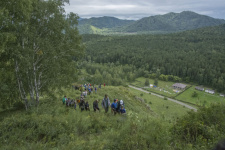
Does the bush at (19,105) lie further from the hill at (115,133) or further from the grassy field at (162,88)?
the grassy field at (162,88)

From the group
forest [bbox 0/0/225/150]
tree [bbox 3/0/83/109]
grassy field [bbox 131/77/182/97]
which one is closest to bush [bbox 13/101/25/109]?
forest [bbox 0/0/225/150]

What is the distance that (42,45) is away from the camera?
11.5 m

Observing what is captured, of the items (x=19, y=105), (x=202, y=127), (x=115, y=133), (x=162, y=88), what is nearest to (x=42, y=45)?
(x=19, y=105)

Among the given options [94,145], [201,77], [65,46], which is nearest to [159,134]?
[94,145]

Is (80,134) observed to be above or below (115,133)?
below

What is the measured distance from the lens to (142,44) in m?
193

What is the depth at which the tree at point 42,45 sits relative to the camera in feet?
32.4

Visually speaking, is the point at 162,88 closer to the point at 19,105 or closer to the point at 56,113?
the point at 19,105

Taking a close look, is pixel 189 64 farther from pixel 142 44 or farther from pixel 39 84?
pixel 39 84

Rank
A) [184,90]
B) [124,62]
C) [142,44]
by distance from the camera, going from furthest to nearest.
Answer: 1. [142,44]
2. [124,62]
3. [184,90]

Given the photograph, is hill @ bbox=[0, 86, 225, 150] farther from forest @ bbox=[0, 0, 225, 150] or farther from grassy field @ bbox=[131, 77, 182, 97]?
grassy field @ bbox=[131, 77, 182, 97]

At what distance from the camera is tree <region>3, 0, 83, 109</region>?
32.4 ft

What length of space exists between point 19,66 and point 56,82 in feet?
10.3

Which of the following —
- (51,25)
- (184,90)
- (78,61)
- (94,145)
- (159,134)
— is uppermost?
(51,25)
